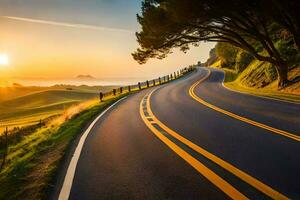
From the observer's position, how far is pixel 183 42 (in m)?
28.7

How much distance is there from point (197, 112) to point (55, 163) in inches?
322

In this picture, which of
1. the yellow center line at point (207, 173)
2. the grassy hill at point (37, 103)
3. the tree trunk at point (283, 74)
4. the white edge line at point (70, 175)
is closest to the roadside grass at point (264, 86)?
the tree trunk at point (283, 74)

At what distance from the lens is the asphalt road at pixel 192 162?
5309mm

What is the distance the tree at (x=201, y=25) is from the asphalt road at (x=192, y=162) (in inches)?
439

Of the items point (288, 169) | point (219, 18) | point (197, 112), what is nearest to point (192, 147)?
point (288, 169)

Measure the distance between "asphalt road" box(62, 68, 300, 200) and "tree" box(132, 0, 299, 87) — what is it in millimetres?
11139

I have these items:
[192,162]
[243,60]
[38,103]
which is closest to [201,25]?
[192,162]

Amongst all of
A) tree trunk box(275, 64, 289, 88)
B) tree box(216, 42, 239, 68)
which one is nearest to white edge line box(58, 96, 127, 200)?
tree trunk box(275, 64, 289, 88)

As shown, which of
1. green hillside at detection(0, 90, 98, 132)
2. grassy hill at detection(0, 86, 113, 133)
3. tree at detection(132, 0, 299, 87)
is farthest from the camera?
green hillside at detection(0, 90, 98, 132)

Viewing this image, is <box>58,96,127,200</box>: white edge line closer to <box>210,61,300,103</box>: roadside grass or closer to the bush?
<box>210,61,300,103</box>: roadside grass

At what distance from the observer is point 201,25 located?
26750mm

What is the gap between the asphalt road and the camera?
5309 millimetres

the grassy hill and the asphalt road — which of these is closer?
the asphalt road

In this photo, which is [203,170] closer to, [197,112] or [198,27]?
[197,112]
